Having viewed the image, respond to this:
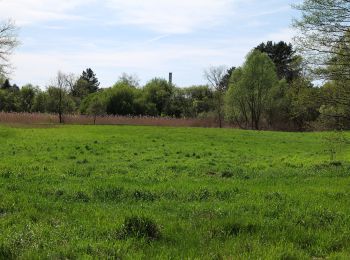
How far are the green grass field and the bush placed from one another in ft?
0.05

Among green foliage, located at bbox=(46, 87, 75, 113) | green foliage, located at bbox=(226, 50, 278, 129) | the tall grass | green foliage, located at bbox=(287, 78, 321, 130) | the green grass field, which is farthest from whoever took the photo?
green foliage, located at bbox=(46, 87, 75, 113)

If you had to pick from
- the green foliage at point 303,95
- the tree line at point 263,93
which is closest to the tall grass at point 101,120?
the tree line at point 263,93

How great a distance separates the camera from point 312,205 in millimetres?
9531

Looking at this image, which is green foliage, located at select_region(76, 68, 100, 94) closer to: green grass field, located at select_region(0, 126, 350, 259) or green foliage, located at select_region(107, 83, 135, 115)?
green foliage, located at select_region(107, 83, 135, 115)

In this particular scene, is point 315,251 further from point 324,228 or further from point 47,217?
point 47,217

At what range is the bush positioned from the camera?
6586 millimetres

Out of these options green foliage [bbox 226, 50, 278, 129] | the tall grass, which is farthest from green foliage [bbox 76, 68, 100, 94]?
green foliage [bbox 226, 50, 278, 129]

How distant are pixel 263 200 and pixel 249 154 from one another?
13528 millimetres

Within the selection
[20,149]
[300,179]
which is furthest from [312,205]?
[20,149]

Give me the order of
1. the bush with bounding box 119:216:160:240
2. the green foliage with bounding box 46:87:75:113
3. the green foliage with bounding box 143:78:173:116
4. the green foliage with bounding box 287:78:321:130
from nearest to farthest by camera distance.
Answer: the bush with bounding box 119:216:160:240 < the green foliage with bounding box 287:78:321:130 < the green foliage with bounding box 46:87:75:113 < the green foliage with bounding box 143:78:173:116

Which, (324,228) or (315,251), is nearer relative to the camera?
(315,251)

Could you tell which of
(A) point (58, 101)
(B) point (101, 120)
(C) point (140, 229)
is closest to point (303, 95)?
(C) point (140, 229)

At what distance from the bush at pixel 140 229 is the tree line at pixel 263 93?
942 centimetres

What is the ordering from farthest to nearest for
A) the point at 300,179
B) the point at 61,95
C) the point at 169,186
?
the point at 61,95 → the point at 300,179 → the point at 169,186
